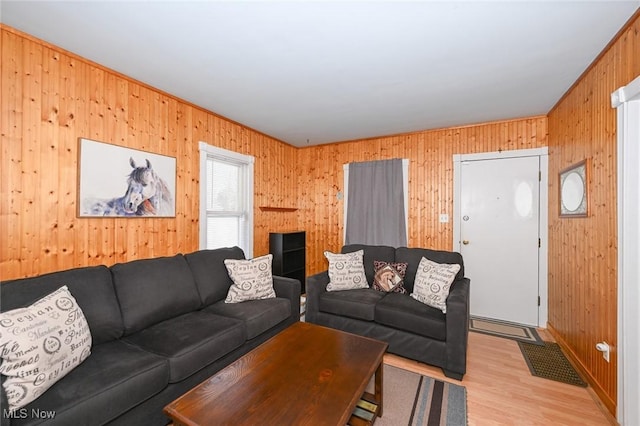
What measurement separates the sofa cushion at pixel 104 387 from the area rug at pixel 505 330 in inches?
129

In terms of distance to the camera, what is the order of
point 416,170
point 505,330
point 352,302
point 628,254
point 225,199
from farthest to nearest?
1. point 416,170
2. point 225,199
3. point 505,330
4. point 352,302
5. point 628,254

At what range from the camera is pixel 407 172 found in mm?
4047

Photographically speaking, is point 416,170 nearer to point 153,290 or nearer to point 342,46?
point 342,46

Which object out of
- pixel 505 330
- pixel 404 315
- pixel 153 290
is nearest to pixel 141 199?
pixel 153 290

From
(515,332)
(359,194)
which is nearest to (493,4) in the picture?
(359,194)

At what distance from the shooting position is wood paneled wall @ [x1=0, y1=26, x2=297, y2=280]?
1.84 metres

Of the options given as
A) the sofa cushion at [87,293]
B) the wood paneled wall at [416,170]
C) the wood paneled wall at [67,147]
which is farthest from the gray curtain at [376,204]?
the sofa cushion at [87,293]

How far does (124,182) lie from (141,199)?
0.67ft

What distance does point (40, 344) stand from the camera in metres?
1.34

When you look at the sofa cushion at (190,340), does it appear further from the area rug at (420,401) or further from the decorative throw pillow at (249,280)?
the area rug at (420,401)

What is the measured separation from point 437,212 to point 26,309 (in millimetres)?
4007

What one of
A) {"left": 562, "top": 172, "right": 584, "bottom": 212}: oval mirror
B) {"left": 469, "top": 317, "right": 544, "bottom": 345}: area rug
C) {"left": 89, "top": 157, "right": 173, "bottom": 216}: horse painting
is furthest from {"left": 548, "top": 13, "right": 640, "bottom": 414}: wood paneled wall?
{"left": 89, "top": 157, "right": 173, "bottom": 216}: horse painting

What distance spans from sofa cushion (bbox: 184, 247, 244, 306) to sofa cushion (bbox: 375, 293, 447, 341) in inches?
60.1

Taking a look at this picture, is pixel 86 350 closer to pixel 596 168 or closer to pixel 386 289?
pixel 386 289
